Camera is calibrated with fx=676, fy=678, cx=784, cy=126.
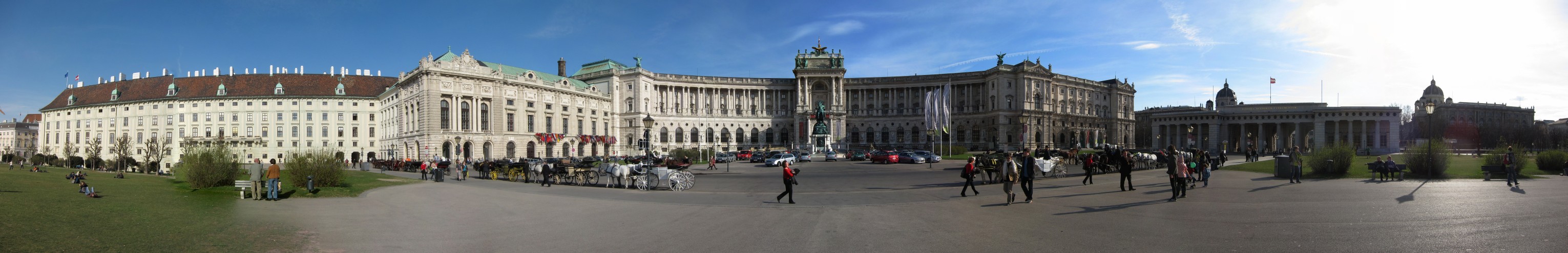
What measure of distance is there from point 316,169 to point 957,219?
21.3 metres

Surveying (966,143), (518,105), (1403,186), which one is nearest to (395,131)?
(518,105)

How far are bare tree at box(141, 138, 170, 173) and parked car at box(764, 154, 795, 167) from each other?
150 feet

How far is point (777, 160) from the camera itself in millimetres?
46312

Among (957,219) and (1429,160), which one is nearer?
(957,219)

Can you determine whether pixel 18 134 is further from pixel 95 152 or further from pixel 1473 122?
pixel 1473 122

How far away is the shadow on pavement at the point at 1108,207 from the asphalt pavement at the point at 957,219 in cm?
10

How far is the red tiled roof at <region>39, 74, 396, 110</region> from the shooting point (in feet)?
267

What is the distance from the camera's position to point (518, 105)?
69812 mm

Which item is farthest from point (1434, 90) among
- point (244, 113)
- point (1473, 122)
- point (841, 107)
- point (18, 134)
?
point (18, 134)

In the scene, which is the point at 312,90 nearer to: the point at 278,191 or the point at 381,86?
the point at 381,86

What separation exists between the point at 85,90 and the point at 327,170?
10295cm

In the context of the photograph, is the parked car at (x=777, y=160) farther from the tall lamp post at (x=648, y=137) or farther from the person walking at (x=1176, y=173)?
the person walking at (x=1176, y=173)

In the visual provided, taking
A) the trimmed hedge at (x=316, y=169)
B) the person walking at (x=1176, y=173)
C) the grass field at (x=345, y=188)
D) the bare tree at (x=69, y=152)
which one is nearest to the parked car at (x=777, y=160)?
the grass field at (x=345, y=188)

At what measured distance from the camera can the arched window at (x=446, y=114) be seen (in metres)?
63.1
